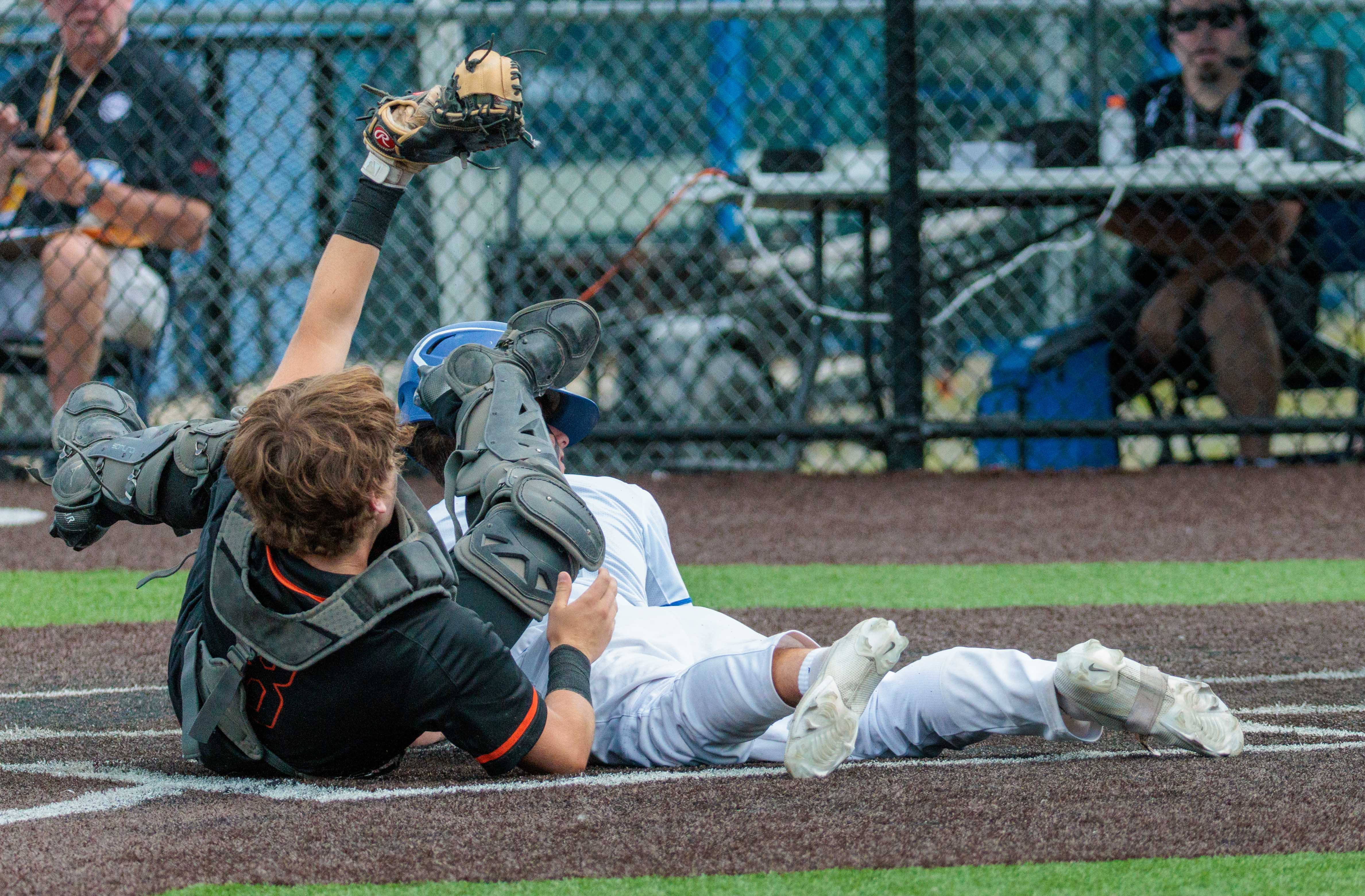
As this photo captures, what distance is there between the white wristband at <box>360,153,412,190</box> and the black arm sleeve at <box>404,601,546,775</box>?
0.90 metres

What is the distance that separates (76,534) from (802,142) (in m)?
5.23

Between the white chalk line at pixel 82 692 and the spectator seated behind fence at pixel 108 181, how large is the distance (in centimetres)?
272

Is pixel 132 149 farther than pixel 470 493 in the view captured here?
Yes

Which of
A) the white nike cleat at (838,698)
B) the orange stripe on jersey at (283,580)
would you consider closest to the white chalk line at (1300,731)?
the white nike cleat at (838,698)

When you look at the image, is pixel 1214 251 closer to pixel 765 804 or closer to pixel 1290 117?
pixel 1290 117

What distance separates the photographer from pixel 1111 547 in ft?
13.7

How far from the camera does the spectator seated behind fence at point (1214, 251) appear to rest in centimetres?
528

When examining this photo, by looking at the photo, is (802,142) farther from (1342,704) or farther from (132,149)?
(1342,704)

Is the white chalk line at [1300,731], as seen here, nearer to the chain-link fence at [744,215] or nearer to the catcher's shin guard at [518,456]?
the catcher's shin guard at [518,456]

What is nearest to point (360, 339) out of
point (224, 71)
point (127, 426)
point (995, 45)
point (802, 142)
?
point (224, 71)

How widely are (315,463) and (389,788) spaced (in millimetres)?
439

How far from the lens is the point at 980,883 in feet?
4.69

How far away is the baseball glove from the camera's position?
2.34 metres

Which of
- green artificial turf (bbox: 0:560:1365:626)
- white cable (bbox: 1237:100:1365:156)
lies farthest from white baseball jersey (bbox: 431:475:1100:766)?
white cable (bbox: 1237:100:1365:156)
